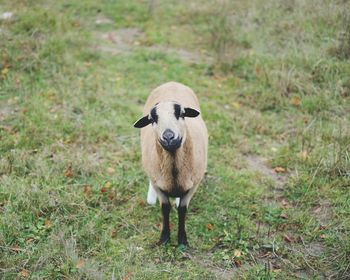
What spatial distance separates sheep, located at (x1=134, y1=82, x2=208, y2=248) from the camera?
11.3ft

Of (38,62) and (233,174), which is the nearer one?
(233,174)

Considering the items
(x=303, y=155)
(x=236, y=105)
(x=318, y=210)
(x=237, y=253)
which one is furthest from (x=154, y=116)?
(x=236, y=105)

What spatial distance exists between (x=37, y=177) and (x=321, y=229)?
9.92 feet

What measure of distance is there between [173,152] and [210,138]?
2.21 meters

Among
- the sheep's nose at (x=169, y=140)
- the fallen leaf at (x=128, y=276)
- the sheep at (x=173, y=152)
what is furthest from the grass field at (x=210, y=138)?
the sheep's nose at (x=169, y=140)

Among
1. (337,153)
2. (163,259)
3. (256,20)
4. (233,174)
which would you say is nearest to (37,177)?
(163,259)

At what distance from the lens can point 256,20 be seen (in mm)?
8672

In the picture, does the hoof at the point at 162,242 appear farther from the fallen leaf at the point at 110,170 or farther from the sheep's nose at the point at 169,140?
the fallen leaf at the point at 110,170

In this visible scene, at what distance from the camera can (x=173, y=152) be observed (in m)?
3.62

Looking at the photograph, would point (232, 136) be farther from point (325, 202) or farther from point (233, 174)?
point (325, 202)

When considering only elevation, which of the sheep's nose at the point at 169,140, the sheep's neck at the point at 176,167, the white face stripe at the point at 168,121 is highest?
the white face stripe at the point at 168,121

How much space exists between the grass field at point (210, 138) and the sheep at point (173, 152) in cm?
57

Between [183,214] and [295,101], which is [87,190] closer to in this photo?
[183,214]

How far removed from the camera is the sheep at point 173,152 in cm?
344
